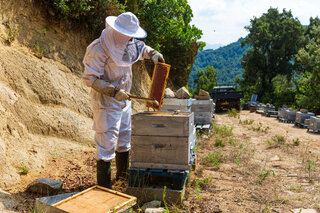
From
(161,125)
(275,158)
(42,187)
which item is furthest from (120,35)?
(275,158)

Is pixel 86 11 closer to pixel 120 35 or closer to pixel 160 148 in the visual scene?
pixel 120 35

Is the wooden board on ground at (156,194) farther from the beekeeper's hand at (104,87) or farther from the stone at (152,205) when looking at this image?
the beekeeper's hand at (104,87)

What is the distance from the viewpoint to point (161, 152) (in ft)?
12.3

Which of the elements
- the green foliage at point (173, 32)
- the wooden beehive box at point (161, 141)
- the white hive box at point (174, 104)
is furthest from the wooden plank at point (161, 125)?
the green foliage at point (173, 32)

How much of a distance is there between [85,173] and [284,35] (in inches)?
1276

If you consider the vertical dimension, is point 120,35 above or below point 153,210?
above

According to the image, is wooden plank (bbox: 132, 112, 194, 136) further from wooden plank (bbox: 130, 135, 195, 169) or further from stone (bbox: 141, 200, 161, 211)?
stone (bbox: 141, 200, 161, 211)

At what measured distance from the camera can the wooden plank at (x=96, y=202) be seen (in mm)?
2504

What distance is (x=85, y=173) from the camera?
15.1ft

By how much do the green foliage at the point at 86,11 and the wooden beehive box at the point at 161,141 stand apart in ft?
14.0

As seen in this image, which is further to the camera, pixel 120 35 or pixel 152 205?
pixel 120 35

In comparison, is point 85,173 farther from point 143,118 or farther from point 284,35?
point 284,35

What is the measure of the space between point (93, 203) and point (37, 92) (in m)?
3.55

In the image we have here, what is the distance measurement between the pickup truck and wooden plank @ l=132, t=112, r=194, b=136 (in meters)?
16.4
